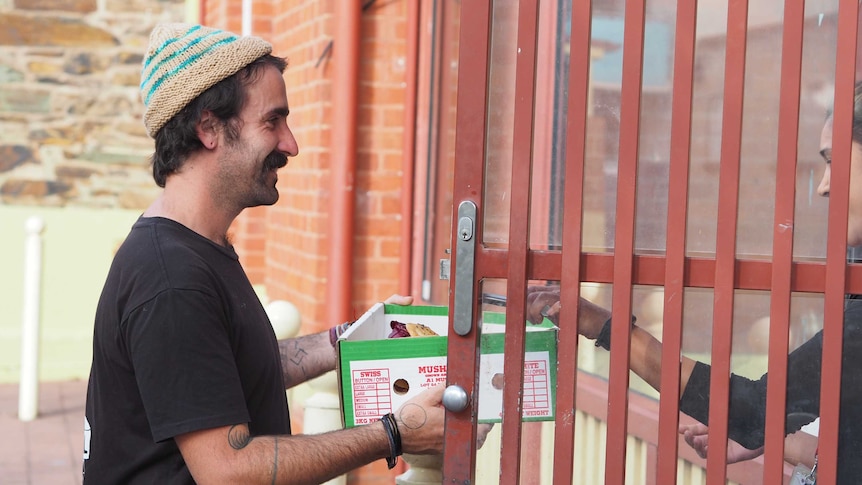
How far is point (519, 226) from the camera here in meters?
2.06

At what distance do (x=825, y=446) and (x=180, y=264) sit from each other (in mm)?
1275

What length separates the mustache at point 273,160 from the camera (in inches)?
90.8

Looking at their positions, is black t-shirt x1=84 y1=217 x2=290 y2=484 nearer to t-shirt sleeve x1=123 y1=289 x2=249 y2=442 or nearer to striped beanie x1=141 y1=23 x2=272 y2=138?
t-shirt sleeve x1=123 y1=289 x2=249 y2=442

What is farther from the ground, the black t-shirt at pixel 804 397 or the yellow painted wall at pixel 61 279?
the black t-shirt at pixel 804 397

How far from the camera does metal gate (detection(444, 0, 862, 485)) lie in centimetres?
196

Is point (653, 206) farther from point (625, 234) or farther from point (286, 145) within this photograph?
point (286, 145)

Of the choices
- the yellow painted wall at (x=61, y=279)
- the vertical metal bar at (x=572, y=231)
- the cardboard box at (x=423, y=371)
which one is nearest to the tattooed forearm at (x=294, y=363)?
the cardboard box at (x=423, y=371)

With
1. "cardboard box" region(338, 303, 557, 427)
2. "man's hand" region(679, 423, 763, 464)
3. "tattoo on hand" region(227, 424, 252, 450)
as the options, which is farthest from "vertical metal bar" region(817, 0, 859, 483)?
"tattoo on hand" region(227, 424, 252, 450)

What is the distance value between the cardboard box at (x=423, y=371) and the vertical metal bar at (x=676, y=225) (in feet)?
0.74

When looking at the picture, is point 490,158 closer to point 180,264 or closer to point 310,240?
point 180,264

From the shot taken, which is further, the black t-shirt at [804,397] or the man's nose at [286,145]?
the man's nose at [286,145]

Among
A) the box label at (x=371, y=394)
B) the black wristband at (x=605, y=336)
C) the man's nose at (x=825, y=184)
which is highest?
the man's nose at (x=825, y=184)

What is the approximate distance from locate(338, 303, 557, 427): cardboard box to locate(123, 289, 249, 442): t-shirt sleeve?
0.27 meters

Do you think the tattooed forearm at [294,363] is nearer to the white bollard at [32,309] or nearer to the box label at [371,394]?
the box label at [371,394]
